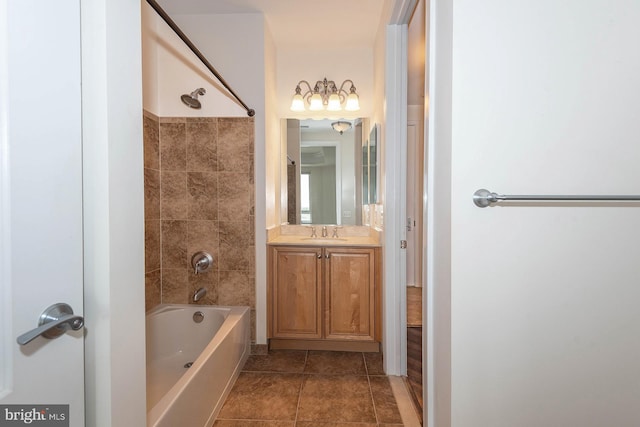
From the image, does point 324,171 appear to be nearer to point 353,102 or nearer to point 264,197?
point 353,102

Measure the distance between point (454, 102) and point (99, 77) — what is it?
1033mm

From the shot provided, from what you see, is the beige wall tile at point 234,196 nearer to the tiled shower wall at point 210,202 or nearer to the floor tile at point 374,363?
the tiled shower wall at point 210,202

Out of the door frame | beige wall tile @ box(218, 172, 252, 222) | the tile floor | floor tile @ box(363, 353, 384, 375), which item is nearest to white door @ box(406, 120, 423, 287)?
floor tile @ box(363, 353, 384, 375)

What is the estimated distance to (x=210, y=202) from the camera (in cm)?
252

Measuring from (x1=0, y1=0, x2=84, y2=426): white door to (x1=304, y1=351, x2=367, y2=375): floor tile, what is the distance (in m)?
1.74

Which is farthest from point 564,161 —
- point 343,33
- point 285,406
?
point 343,33

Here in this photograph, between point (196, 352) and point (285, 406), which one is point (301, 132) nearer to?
point (196, 352)

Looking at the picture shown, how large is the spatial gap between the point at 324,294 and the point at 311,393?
75cm

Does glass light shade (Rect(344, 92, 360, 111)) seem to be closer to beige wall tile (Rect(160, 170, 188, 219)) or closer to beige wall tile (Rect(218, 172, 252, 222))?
beige wall tile (Rect(218, 172, 252, 222))

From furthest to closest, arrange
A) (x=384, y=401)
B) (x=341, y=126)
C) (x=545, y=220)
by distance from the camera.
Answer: (x=341, y=126)
(x=384, y=401)
(x=545, y=220)

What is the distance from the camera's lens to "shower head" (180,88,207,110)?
2.33 meters

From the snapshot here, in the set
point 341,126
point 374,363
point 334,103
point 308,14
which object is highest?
point 308,14

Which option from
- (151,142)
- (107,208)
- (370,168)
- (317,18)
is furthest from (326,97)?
(107,208)

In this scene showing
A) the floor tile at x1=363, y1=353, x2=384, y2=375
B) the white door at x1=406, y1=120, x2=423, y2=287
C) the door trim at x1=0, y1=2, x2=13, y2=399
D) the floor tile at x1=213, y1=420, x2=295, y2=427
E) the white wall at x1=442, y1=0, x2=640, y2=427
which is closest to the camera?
the door trim at x1=0, y1=2, x2=13, y2=399
